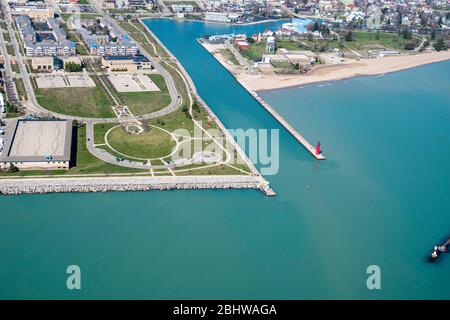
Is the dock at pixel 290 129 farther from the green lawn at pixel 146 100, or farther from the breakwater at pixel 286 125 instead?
the green lawn at pixel 146 100

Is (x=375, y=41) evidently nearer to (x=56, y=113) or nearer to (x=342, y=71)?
(x=342, y=71)

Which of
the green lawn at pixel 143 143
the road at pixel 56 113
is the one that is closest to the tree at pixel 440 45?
the road at pixel 56 113

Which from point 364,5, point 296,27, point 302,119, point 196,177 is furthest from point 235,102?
point 364,5

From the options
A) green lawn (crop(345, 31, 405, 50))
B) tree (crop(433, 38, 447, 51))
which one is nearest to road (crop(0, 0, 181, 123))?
green lawn (crop(345, 31, 405, 50))

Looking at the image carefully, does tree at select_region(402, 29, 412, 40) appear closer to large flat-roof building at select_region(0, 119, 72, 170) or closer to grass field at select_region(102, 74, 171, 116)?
grass field at select_region(102, 74, 171, 116)

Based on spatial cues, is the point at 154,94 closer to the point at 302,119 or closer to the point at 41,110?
the point at 41,110
